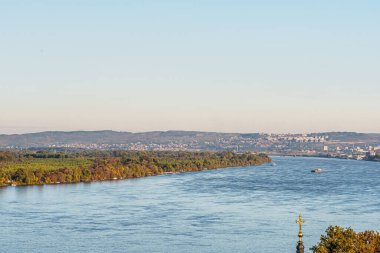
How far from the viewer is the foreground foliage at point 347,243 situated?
72.7 feet

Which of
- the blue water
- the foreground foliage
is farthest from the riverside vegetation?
the foreground foliage

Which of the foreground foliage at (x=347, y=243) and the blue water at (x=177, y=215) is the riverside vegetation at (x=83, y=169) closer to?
the blue water at (x=177, y=215)

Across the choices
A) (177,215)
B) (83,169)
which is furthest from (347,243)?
(83,169)

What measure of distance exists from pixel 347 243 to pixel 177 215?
77.7 feet

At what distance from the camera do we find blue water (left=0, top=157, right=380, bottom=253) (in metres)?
35.6

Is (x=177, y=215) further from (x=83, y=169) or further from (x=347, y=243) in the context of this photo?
(x=83, y=169)

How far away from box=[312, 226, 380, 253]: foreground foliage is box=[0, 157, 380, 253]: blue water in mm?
10271

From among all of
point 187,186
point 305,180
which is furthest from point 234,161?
point 187,186

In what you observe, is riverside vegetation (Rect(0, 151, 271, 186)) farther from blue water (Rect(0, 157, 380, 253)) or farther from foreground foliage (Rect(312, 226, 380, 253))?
foreground foliage (Rect(312, 226, 380, 253))

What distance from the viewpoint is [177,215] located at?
4516 centimetres

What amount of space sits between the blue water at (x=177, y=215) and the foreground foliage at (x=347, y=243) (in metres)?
10.3

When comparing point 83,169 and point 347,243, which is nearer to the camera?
point 347,243

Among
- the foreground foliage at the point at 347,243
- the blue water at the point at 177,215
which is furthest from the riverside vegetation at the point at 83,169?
the foreground foliage at the point at 347,243

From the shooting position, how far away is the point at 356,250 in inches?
876
